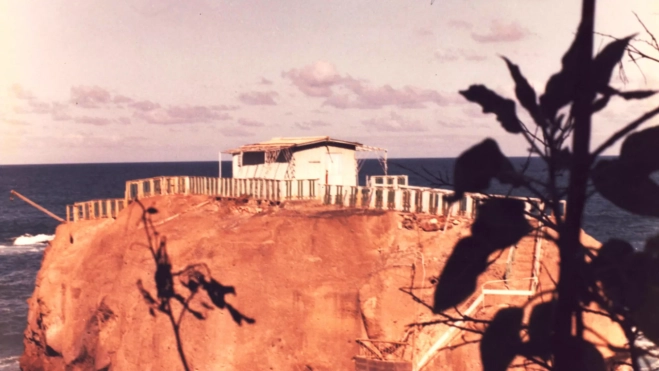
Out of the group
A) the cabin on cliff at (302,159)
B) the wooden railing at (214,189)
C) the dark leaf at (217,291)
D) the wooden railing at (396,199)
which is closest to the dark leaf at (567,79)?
the wooden railing at (396,199)

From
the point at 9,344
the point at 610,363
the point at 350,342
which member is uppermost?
the point at 610,363

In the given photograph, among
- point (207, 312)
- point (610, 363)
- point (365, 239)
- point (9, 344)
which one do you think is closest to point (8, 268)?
point (9, 344)

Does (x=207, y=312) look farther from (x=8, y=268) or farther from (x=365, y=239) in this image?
(x=8, y=268)

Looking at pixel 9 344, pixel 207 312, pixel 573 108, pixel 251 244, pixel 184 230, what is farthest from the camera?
pixel 9 344

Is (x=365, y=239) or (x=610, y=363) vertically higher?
(x=610, y=363)

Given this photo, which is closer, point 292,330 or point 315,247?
point 292,330

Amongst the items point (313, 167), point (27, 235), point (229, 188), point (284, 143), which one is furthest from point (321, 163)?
point (27, 235)
